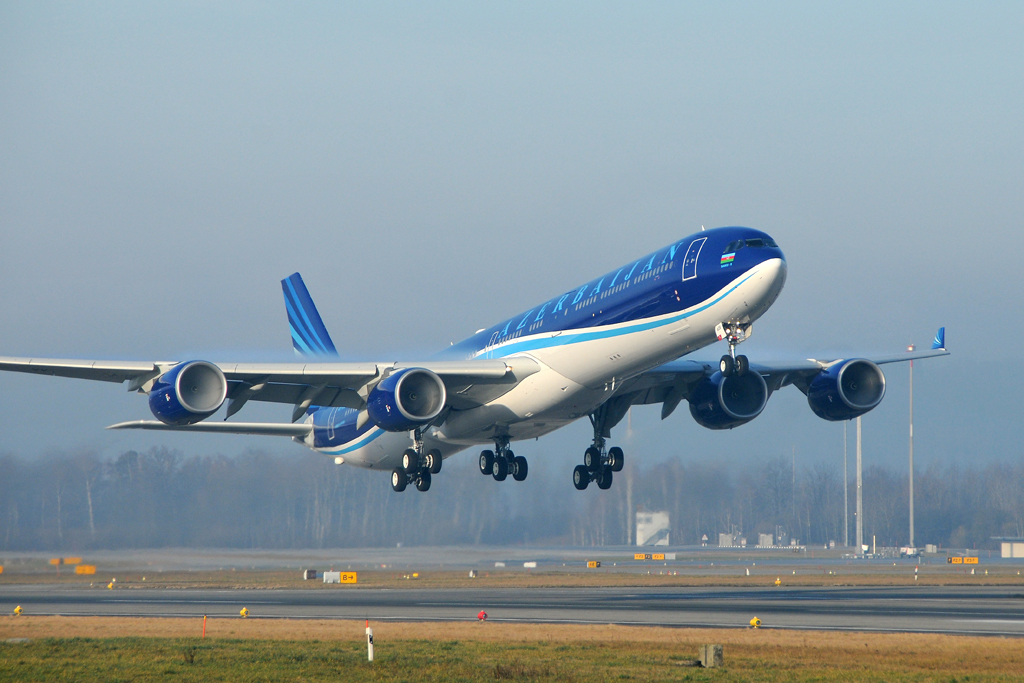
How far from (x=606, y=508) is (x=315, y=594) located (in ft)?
123

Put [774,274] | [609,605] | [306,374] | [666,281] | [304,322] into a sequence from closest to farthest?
[774,274], [666,281], [306,374], [609,605], [304,322]

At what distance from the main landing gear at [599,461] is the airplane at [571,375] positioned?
5 centimetres

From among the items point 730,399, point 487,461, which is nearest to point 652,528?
point 487,461

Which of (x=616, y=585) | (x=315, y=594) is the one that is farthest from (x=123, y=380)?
(x=616, y=585)

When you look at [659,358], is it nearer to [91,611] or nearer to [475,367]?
[475,367]

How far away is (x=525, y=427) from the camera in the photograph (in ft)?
130

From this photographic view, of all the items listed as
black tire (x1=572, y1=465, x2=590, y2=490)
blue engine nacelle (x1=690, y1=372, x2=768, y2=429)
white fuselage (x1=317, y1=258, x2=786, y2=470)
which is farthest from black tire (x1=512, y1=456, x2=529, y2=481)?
blue engine nacelle (x1=690, y1=372, x2=768, y2=429)

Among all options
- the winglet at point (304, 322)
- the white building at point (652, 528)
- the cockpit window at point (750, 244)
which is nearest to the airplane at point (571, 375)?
the cockpit window at point (750, 244)

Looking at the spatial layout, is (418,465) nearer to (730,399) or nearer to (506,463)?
(506,463)

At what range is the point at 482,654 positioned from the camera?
29688 mm

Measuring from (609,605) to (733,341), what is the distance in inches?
784

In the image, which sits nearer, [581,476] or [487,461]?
[487,461]

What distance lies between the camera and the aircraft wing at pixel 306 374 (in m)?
36.0

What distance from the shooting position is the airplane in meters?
30.5
